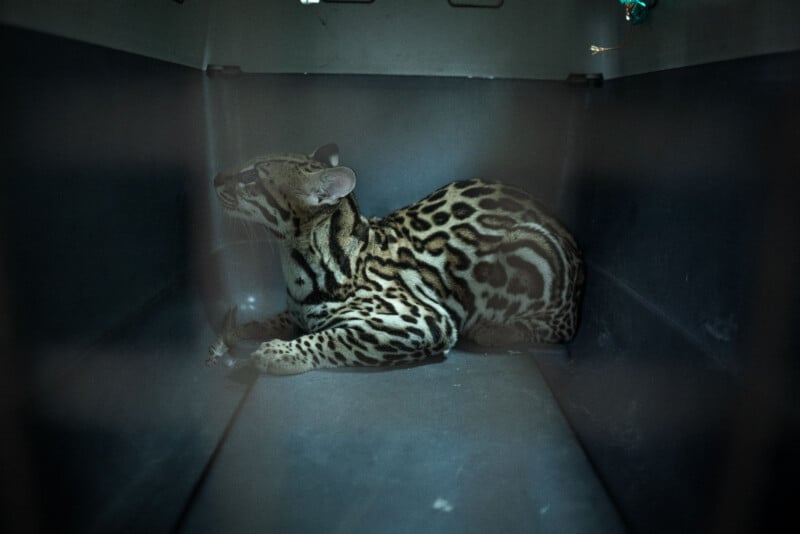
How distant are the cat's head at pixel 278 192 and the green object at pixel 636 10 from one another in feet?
2.77

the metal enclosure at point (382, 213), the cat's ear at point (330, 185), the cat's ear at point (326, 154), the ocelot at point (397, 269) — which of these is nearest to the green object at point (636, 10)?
the metal enclosure at point (382, 213)

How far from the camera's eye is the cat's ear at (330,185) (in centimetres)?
166

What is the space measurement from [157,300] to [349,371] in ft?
1.81

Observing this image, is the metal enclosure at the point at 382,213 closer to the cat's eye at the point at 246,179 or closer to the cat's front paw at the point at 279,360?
A: the cat's front paw at the point at 279,360

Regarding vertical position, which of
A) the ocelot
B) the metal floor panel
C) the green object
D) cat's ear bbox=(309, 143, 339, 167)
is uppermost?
the green object

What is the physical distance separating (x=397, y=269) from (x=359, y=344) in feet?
0.91

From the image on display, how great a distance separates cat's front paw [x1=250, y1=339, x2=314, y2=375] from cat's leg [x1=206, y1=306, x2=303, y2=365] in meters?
0.16

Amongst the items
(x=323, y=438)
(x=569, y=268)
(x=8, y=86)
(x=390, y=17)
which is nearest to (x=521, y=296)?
A: (x=569, y=268)

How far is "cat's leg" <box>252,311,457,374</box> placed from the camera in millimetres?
1711

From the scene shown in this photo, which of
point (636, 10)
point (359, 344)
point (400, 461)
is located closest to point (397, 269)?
point (359, 344)

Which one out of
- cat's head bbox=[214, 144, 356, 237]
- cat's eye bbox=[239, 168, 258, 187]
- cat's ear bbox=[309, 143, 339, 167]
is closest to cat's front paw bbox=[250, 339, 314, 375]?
cat's head bbox=[214, 144, 356, 237]

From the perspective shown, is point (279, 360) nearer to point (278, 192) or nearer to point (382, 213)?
point (278, 192)

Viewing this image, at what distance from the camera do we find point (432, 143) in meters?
2.03

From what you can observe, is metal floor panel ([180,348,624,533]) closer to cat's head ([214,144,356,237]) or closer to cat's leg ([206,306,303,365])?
cat's leg ([206,306,303,365])
